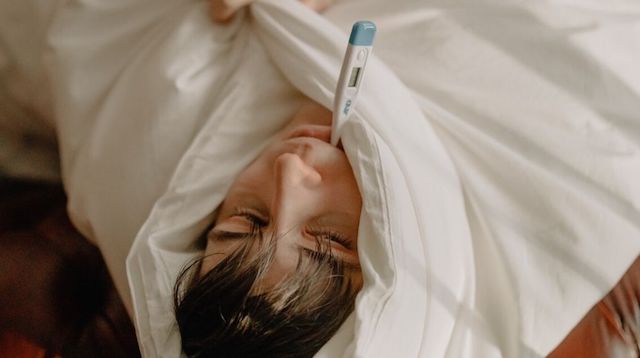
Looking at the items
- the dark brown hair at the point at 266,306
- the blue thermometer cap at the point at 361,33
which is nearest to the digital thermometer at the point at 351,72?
the blue thermometer cap at the point at 361,33

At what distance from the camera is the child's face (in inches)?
28.8

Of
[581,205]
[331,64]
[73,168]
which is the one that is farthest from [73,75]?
[581,205]

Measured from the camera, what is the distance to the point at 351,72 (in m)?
0.72

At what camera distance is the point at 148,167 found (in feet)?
2.74

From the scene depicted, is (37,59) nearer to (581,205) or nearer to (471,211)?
(471,211)

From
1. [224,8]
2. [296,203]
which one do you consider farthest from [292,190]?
[224,8]

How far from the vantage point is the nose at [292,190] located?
73cm

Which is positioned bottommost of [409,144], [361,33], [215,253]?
[215,253]

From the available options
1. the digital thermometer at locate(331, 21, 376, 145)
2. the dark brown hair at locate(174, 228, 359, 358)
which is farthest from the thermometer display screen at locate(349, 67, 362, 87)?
the dark brown hair at locate(174, 228, 359, 358)

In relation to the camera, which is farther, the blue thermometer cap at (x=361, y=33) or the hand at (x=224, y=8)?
the hand at (x=224, y=8)

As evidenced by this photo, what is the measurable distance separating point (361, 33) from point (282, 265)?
241mm

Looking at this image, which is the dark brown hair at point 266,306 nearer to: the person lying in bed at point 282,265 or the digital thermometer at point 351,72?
the person lying in bed at point 282,265

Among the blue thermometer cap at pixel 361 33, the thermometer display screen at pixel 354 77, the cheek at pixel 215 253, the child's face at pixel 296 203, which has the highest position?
the blue thermometer cap at pixel 361 33

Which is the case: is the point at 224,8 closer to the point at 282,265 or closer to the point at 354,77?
the point at 354,77
